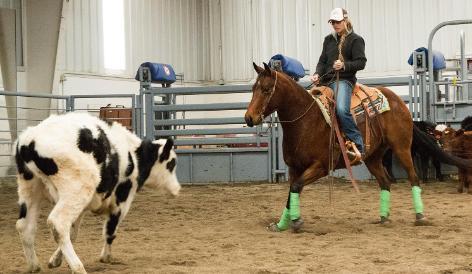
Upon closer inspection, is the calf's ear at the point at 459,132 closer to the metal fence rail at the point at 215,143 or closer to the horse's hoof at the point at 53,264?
the metal fence rail at the point at 215,143

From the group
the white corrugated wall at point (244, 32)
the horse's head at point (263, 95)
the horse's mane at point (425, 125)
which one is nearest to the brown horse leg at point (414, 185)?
the horse's head at point (263, 95)

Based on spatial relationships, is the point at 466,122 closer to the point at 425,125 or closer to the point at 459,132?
the point at 425,125

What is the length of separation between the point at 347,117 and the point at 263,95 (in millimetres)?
879

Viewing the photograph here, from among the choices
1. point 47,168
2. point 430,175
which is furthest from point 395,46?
point 47,168

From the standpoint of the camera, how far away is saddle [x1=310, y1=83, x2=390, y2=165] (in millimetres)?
7109

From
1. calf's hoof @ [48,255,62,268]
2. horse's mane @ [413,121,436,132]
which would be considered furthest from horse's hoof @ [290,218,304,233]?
horse's mane @ [413,121,436,132]

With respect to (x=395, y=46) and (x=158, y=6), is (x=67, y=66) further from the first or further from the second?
(x=395, y=46)

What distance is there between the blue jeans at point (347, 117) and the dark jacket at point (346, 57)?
0.63 feet

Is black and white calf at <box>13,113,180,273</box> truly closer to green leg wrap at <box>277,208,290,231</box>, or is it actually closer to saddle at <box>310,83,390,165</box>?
green leg wrap at <box>277,208,290,231</box>

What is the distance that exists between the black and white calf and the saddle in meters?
2.45

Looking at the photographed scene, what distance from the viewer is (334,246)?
6.01 meters

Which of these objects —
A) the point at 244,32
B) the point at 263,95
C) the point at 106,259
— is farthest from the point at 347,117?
the point at 244,32

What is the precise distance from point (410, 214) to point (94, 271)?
170 inches

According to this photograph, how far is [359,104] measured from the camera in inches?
289
